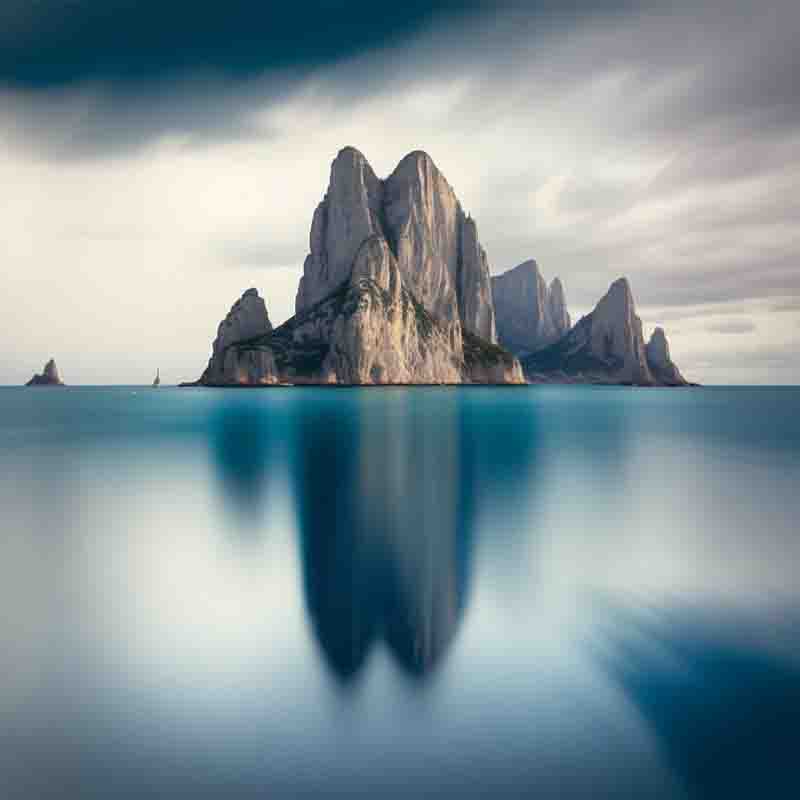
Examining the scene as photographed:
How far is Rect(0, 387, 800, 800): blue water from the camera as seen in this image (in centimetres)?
933

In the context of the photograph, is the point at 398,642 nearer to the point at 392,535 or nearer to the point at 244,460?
the point at 392,535

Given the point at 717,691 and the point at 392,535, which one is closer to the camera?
the point at 717,691

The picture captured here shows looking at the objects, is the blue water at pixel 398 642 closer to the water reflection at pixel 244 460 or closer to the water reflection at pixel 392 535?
the water reflection at pixel 392 535

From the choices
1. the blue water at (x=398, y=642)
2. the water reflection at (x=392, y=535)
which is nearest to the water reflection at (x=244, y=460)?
the blue water at (x=398, y=642)

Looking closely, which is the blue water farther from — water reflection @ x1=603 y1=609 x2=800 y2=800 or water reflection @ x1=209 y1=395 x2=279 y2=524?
water reflection @ x1=209 y1=395 x2=279 y2=524

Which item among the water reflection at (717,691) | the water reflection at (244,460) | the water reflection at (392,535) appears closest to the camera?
the water reflection at (717,691)

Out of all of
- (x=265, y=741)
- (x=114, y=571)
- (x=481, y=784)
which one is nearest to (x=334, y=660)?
(x=265, y=741)

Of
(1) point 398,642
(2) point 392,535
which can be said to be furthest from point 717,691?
(2) point 392,535

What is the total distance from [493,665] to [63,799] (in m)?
8.26

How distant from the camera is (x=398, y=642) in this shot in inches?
554

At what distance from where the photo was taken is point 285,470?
41875mm

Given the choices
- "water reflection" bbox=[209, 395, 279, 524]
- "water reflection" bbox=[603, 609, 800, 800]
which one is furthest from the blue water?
"water reflection" bbox=[209, 395, 279, 524]

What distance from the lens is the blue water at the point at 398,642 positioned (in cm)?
933

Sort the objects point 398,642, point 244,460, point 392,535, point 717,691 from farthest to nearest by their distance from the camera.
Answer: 1. point 244,460
2. point 392,535
3. point 398,642
4. point 717,691
